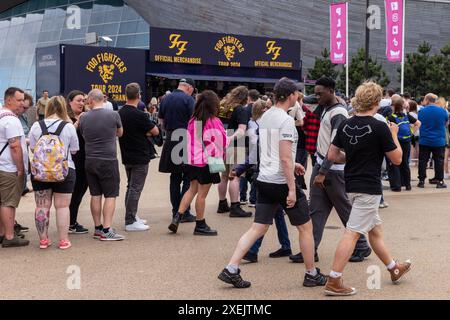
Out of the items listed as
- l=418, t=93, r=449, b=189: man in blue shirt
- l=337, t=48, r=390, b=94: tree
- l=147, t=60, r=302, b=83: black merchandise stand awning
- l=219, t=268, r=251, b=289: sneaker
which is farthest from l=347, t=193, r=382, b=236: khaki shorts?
l=337, t=48, r=390, b=94: tree

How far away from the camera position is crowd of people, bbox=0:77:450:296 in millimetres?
5211

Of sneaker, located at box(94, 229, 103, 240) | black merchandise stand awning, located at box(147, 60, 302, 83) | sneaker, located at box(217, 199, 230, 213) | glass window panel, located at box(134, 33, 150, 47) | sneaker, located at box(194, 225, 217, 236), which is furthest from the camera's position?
glass window panel, located at box(134, 33, 150, 47)

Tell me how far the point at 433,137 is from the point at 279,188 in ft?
25.0

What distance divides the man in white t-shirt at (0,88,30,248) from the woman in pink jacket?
6.17 ft

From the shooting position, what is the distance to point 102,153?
24.0ft

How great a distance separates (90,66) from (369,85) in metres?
18.2

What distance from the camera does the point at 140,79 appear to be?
23.6 meters

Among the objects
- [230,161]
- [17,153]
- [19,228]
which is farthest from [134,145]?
[230,161]

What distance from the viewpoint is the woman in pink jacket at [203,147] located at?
24.6 ft

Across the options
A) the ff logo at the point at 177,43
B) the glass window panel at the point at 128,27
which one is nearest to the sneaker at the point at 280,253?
the ff logo at the point at 177,43

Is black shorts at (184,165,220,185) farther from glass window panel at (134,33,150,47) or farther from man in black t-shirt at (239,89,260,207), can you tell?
glass window panel at (134,33,150,47)

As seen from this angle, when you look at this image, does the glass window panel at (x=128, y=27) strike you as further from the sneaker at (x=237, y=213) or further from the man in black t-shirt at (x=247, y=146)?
the sneaker at (x=237, y=213)

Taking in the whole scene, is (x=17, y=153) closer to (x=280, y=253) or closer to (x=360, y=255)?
(x=280, y=253)
